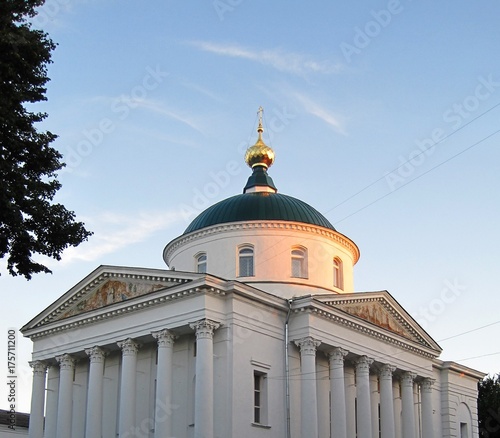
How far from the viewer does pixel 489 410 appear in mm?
40719

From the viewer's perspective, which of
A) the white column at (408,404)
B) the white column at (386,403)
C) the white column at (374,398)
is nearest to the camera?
the white column at (386,403)

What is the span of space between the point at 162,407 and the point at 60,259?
879cm

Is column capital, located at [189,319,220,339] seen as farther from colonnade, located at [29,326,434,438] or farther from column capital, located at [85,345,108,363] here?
column capital, located at [85,345,108,363]

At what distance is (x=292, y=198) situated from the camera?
103ft

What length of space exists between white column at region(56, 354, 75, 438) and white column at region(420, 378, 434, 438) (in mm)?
13159

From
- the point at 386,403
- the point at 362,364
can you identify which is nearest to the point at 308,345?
the point at 362,364

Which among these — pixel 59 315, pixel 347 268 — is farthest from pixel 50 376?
pixel 347 268

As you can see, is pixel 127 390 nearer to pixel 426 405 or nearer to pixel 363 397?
pixel 363 397

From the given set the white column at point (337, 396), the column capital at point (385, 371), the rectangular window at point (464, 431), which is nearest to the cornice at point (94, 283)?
the white column at point (337, 396)

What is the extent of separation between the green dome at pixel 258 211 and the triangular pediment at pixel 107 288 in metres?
5.28

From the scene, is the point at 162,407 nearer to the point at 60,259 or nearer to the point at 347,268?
the point at 60,259

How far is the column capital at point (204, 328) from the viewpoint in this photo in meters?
22.5

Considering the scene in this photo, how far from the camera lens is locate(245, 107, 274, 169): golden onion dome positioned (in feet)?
111

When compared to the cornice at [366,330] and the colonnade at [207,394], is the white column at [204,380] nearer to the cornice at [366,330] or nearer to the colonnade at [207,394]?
the colonnade at [207,394]
